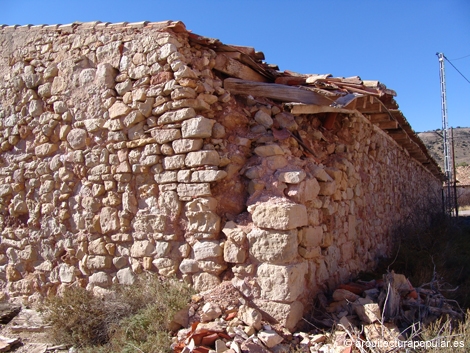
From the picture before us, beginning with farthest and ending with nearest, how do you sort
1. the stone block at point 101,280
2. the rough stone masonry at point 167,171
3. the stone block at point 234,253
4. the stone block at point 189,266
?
the stone block at point 101,280 < the stone block at point 189,266 < the rough stone masonry at point 167,171 < the stone block at point 234,253

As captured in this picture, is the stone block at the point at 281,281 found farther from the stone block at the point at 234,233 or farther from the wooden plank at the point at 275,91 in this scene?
the wooden plank at the point at 275,91

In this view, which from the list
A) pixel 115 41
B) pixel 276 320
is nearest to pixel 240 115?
pixel 115 41

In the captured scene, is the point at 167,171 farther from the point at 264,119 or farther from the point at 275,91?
the point at 275,91

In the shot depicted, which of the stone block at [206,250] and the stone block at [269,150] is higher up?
the stone block at [269,150]

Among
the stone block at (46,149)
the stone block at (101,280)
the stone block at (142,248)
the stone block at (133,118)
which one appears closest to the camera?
the stone block at (142,248)

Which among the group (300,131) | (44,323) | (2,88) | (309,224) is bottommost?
(44,323)

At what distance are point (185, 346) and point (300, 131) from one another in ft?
7.75

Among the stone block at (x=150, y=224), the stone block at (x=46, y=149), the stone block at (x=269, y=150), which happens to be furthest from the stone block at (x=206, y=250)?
the stone block at (x=46, y=149)

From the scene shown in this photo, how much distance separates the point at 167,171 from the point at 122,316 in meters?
1.40

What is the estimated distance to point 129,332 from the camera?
3527 mm

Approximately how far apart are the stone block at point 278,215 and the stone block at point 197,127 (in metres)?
0.84

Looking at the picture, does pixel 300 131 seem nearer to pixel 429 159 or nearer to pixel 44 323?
pixel 44 323

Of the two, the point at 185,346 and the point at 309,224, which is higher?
the point at 309,224

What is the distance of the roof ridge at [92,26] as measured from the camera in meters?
4.08
